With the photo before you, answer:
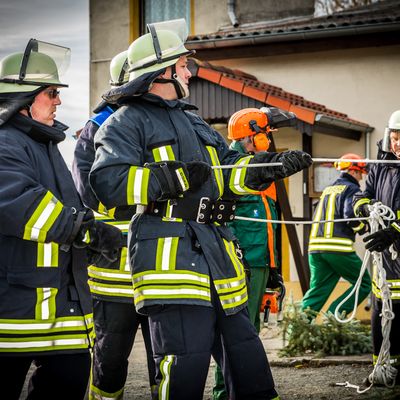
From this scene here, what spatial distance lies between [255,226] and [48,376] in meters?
2.79

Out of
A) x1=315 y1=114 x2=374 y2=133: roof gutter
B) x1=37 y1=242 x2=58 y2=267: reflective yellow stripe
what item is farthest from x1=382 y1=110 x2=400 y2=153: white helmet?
x1=315 y1=114 x2=374 y2=133: roof gutter

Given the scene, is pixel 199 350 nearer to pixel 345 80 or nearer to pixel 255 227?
pixel 255 227

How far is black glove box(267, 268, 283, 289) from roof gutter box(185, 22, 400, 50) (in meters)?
6.40

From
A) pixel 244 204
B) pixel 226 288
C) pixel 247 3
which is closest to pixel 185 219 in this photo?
pixel 226 288

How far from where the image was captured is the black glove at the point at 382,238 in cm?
629

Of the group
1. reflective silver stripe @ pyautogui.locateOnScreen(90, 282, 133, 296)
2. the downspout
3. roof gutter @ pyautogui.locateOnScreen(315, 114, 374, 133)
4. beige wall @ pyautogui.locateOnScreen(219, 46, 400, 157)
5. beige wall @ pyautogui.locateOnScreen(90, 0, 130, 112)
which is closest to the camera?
reflective silver stripe @ pyautogui.locateOnScreen(90, 282, 133, 296)

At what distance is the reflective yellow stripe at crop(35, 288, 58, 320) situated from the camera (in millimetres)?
3883

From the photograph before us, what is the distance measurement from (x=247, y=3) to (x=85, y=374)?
1157cm

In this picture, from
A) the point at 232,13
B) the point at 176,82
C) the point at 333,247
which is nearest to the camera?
the point at 176,82

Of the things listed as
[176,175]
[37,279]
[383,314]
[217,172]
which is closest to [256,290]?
[383,314]

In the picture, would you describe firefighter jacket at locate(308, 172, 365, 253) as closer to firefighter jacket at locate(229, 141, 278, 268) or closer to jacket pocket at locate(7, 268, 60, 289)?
firefighter jacket at locate(229, 141, 278, 268)

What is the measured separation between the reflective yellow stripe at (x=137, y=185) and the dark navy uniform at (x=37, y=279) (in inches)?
10.9

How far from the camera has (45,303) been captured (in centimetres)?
390

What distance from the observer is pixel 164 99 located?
14.7 feet
